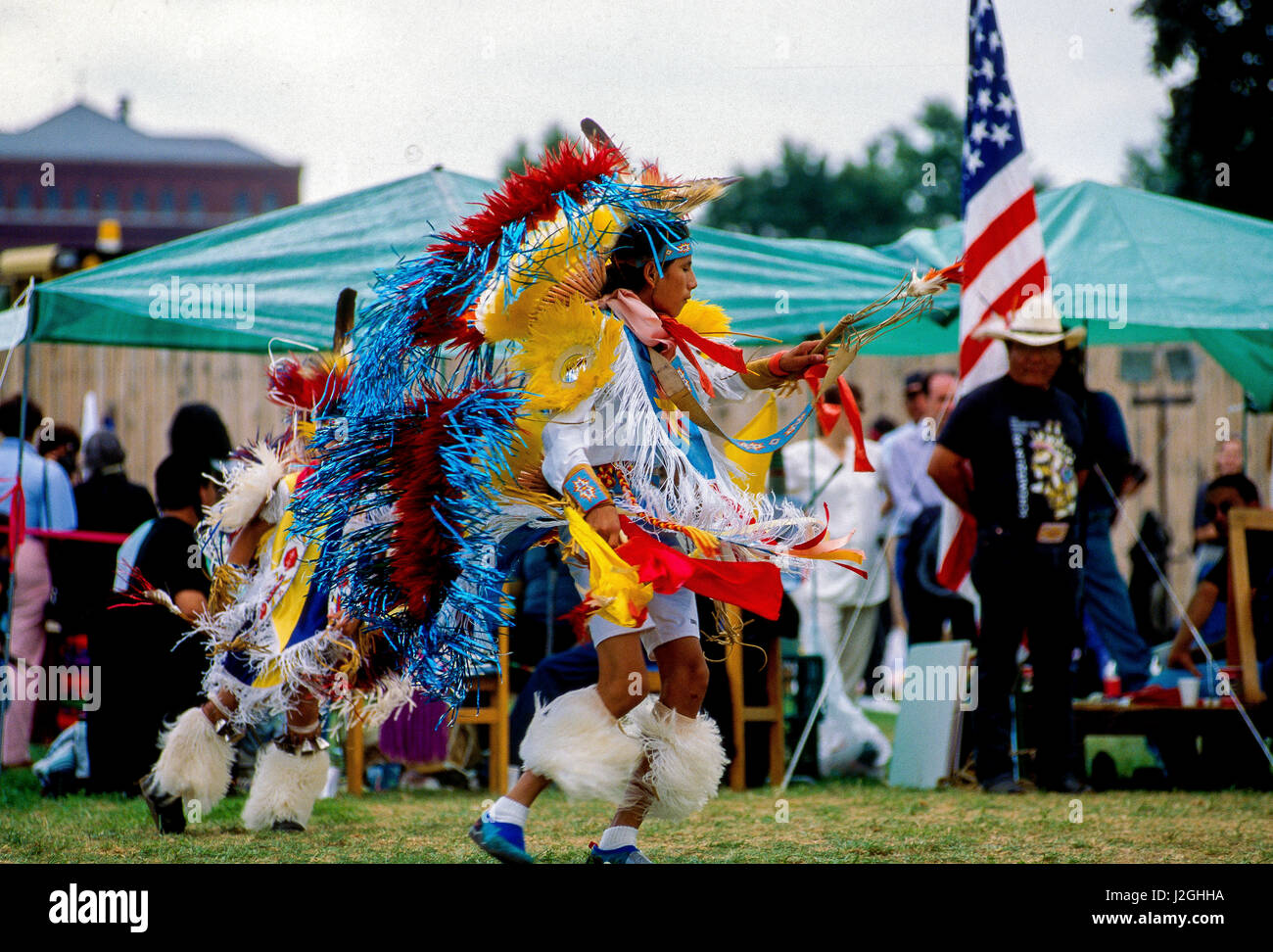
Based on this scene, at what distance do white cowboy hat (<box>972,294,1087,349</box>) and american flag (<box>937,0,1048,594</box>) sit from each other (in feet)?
0.95

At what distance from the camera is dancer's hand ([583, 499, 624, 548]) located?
3737 millimetres

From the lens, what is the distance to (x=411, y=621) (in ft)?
13.0

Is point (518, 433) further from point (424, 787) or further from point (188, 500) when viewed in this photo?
point (424, 787)

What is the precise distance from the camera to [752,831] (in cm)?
513

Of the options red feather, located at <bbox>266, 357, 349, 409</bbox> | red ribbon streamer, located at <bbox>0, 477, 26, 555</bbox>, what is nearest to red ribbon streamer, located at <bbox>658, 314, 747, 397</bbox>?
red feather, located at <bbox>266, 357, 349, 409</bbox>

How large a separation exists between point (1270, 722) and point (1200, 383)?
748cm

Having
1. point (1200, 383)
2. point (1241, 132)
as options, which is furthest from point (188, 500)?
point (1241, 132)

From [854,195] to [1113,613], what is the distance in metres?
30.1

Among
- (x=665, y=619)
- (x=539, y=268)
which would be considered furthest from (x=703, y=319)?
(x=665, y=619)

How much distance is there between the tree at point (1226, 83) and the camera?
13641 mm

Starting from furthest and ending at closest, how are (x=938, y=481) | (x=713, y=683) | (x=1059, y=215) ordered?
1. (x=1059, y=215)
2. (x=713, y=683)
3. (x=938, y=481)

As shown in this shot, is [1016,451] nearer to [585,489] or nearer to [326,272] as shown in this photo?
[585,489]

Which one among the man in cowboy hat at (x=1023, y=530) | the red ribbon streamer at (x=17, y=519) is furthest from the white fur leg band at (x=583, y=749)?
the red ribbon streamer at (x=17, y=519)

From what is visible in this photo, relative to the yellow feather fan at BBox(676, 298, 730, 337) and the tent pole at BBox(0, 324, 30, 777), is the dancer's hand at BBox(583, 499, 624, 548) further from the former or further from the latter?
the tent pole at BBox(0, 324, 30, 777)
